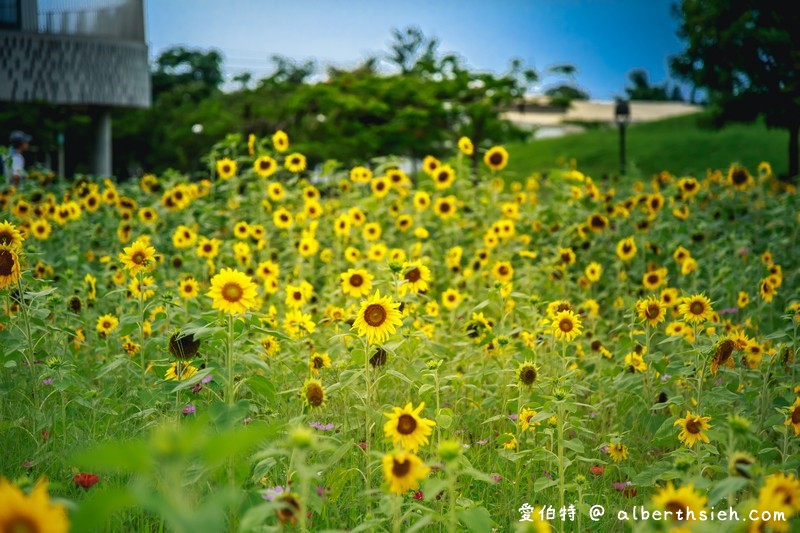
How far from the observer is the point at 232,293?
2436 millimetres

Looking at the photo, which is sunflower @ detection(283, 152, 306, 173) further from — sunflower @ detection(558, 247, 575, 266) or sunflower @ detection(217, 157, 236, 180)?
sunflower @ detection(558, 247, 575, 266)

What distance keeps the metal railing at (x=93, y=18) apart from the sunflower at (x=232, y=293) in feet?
53.2

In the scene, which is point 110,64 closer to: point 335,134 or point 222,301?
point 335,134

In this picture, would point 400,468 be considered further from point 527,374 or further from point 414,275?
point 414,275

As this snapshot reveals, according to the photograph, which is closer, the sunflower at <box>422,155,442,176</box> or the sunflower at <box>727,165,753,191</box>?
the sunflower at <box>422,155,442,176</box>

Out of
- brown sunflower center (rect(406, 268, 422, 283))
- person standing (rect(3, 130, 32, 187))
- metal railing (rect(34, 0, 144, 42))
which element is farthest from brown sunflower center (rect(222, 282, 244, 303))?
metal railing (rect(34, 0, 144, 42))

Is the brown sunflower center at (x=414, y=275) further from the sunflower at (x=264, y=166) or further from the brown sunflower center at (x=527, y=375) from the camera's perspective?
the sunflower at (x=264, y=166)

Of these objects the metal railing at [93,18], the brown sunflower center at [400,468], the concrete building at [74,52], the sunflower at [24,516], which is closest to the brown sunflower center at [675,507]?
the brown sunflower center at [400,468]

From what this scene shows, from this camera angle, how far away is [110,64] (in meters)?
17.2

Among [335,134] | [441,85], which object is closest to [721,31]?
[441,85]

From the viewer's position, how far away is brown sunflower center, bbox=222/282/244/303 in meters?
2.43

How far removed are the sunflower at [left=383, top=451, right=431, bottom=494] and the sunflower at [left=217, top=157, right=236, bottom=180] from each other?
5.19 meters

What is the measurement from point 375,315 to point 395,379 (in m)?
1.17

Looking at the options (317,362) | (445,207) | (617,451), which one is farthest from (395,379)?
(445,207)
